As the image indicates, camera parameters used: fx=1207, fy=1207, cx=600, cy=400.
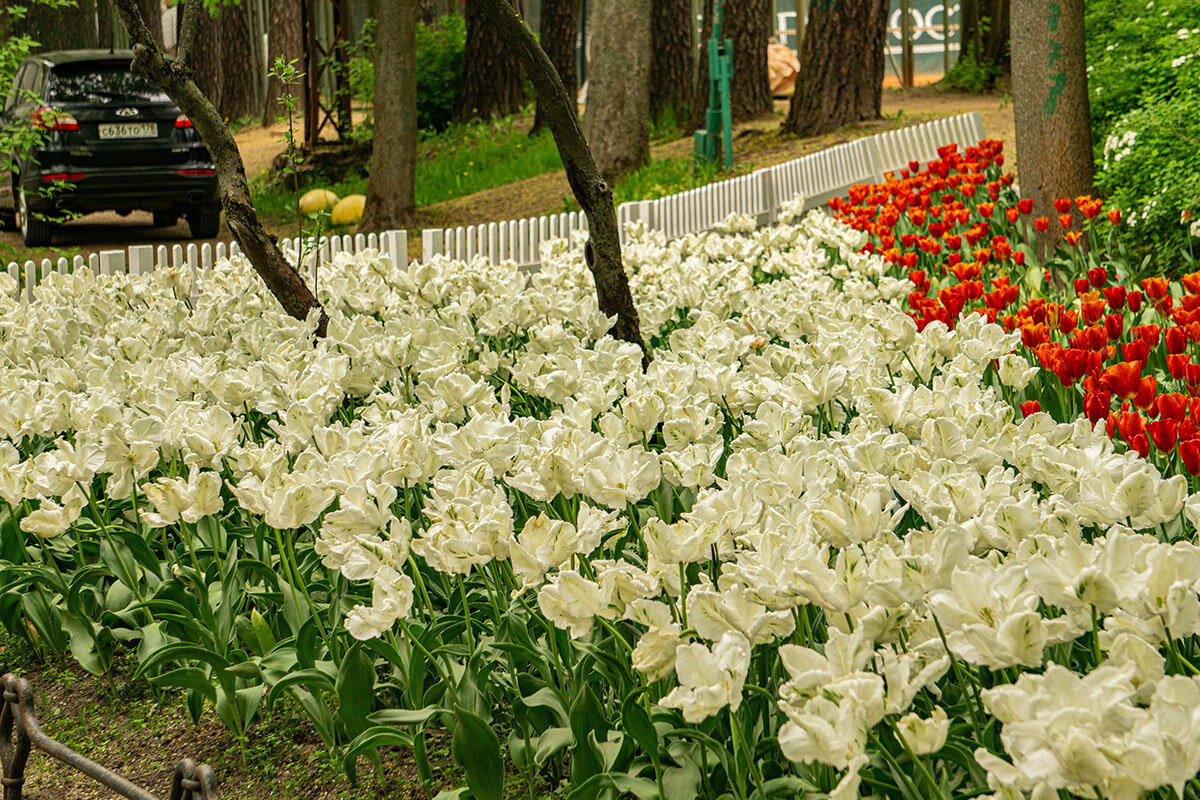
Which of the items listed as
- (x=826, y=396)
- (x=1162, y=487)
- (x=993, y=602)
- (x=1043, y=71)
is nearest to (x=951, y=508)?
(x=1162, y=487)

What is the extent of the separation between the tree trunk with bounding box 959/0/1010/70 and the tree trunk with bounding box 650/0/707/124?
485 centimetres

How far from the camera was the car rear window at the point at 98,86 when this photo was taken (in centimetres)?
1208

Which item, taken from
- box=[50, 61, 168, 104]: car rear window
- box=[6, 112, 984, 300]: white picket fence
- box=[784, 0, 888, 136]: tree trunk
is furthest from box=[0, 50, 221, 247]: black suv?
box=[784, 0, 888, 136]: tree trunk

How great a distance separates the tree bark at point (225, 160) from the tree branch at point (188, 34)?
0.04ft

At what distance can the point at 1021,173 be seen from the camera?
8.26 metres

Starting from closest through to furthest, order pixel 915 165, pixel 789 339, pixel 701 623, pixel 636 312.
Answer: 1. pixel 701 623
2. pixel 789 339
3. pixel 636 312
4. pixel 915 165

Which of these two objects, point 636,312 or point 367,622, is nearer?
point 367,622

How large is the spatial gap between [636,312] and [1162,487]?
330 centimetres

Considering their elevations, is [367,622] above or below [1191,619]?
below

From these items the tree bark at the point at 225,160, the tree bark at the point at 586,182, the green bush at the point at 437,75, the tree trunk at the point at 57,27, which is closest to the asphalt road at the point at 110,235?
the tree trunk at the point at 57,27

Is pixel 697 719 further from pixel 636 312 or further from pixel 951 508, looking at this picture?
pixel 636 312

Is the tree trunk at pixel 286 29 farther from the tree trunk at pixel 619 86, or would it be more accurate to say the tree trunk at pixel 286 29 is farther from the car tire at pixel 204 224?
the tree trunk at pixel 619 86

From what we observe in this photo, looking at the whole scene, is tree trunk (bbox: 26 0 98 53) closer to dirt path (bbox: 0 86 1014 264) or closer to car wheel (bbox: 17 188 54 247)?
dirt path (bbox: 0 86 1014 264)

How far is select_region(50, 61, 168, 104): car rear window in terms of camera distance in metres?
12.1
